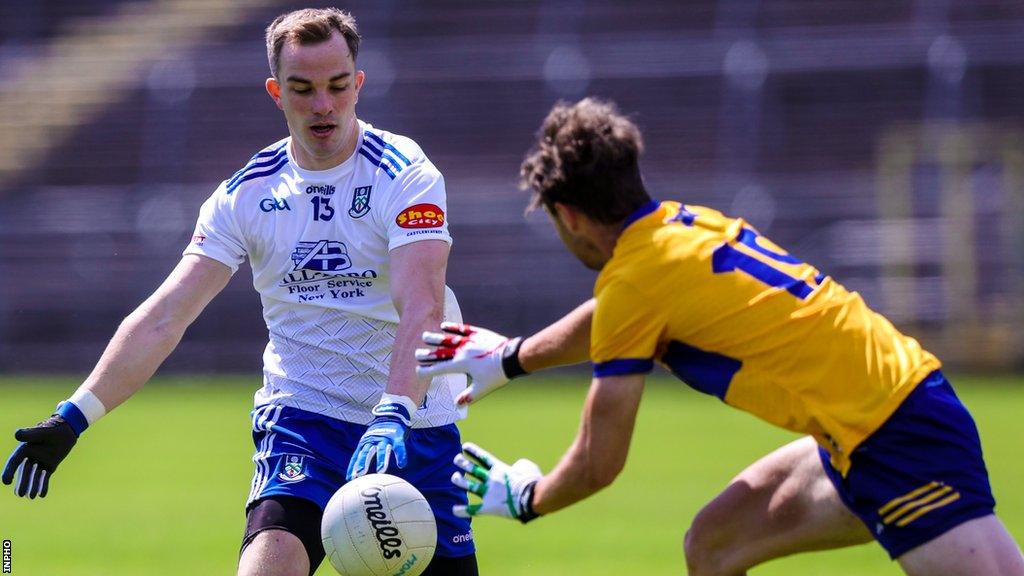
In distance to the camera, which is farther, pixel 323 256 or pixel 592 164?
pixel 323 256

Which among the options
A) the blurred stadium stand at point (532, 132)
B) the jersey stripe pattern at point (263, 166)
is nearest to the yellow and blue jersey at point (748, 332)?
the jersey stripe pattern at point (263, 166)

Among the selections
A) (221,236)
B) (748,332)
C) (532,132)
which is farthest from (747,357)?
(532,132)

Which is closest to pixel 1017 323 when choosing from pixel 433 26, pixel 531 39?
pixel 531 39

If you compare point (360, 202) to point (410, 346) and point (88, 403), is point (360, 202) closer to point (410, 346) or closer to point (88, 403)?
point (410, 346)

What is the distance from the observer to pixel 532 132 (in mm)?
24016

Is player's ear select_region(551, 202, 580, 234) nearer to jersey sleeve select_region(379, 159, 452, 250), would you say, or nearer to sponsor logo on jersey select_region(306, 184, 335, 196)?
jersey sleeve select_region(379, 159, 452, 250)

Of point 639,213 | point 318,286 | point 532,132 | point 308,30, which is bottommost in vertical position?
point 318,286

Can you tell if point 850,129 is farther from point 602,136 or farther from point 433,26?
point 602,136

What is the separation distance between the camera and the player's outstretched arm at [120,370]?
17.7ft

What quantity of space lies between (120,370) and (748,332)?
2.53 metres

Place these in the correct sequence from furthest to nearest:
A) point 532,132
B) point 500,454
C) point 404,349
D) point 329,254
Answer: point 532,132, point 500,454, point 329,254, point 404,349

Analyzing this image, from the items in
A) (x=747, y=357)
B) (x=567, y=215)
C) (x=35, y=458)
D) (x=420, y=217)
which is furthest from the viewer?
(x=420, y=217)

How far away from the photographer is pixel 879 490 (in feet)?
14.9

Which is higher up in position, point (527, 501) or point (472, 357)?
point (472, 357)
